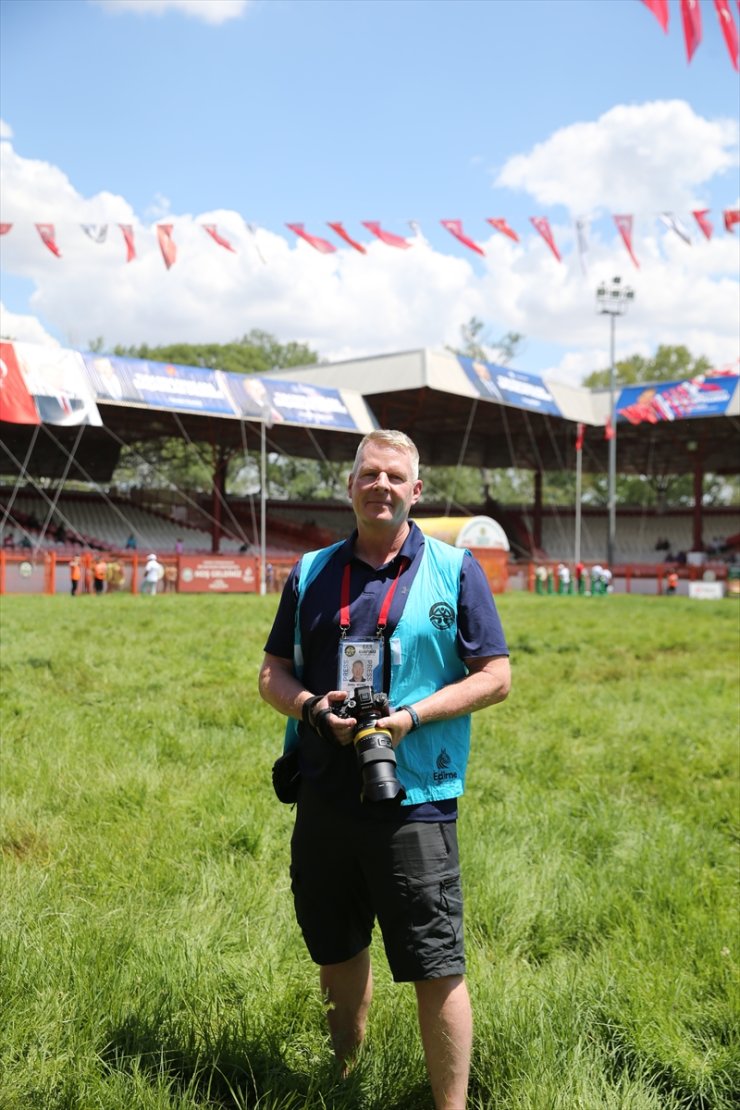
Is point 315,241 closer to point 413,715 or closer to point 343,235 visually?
point 343,235

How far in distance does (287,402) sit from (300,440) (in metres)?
7.70

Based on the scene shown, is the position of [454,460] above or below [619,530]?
above

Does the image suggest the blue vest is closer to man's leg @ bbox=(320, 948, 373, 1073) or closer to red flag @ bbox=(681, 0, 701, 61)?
man's leg @ bbox=(320, 948, 373, 1073)

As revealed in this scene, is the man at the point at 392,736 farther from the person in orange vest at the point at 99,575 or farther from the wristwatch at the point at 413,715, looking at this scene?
the person in orange vest at the point at 99,575

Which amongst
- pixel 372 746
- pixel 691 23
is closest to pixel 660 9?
pixel 691 23

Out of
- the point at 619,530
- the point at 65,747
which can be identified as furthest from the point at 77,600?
the point at 619,530

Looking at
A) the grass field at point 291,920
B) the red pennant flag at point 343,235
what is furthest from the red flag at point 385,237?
the grass field at point 291,920

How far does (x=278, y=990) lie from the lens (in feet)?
9.28

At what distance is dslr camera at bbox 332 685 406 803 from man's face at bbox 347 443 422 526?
464mm

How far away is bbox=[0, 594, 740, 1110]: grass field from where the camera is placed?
2418 mm

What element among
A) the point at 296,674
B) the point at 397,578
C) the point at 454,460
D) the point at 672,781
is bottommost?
the point at 672,781

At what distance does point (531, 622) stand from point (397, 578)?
14573 millimetres

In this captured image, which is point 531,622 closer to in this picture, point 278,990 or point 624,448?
point 278,990

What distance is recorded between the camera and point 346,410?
3744 cm
